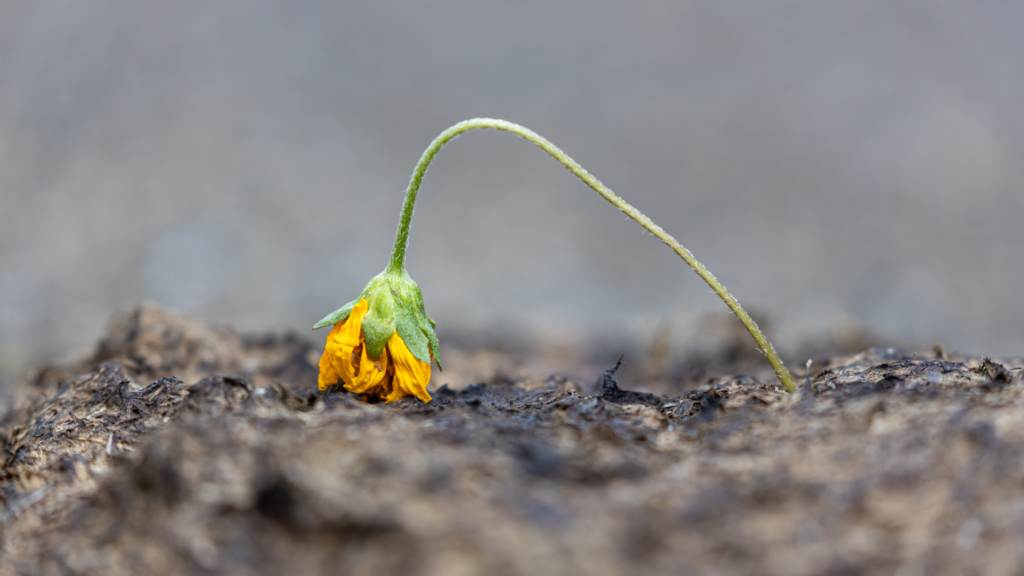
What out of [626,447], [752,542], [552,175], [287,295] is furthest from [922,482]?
[552,175]

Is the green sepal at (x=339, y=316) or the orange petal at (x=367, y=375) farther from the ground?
the green sepal at (x=339, y=316)

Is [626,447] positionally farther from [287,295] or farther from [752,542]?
[287,295]

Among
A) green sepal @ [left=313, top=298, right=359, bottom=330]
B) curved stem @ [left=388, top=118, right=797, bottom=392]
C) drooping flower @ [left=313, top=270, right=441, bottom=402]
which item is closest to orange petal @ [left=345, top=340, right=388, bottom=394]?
drooping flower @ [left=313, top=270, right=441, bottom=402]

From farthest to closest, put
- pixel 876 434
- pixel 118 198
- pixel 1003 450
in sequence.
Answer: pixel 118 198, pixel 876 434, pixel 1003 450

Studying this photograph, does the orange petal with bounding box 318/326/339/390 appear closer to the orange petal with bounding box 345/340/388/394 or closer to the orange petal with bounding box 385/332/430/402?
the orange petal with bounding box 345/340/388/394

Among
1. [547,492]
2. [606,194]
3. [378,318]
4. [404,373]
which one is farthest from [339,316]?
[547,492]

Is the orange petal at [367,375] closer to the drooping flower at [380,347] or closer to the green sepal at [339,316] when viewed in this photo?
the drooping flower at [380,347]

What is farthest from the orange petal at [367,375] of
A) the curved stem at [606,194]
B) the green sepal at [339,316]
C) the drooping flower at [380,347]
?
the curved stem at [606,194]
